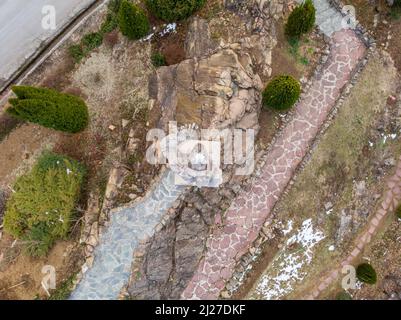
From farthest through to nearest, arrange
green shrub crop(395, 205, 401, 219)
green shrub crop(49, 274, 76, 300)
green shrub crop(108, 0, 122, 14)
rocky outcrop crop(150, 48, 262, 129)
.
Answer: green shrub crop(108, 0, 122, 14) → green shrub crop(395, 205, 401, 219) → green shrub crop(49, 274, 76, 300) → rocky outcrop crop(150, 48, 262, 129)

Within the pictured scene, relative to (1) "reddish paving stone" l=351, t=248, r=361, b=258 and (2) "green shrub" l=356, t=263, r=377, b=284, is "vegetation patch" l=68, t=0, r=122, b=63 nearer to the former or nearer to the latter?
(1) "reddish paving stone" l=351, t=248, r=361, b=258

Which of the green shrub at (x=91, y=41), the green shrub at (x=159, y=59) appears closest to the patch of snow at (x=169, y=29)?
the green shrub at (x=159, y=59)

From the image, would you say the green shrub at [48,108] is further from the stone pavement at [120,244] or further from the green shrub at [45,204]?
the stone pavement at [120,244]

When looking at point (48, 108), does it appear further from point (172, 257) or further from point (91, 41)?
point (172, 257)

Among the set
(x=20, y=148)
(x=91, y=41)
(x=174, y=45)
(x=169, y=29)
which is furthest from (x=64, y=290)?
(x=169, y=29)

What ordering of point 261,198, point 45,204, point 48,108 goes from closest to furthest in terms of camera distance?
point 48,108 < point 45,204 < point 261,198

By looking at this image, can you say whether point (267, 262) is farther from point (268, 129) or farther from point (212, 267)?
point (268, 129)

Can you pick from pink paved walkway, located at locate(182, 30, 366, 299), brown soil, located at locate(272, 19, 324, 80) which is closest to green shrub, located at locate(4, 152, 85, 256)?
pink paved walkway, located at locate(182, 30, 366, 299)
